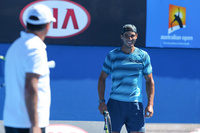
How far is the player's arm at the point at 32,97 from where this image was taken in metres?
2.54

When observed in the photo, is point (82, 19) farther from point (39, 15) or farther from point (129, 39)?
point (39, 15)

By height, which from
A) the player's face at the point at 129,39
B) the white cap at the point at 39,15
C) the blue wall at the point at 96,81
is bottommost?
the blue wall at the point at 96,81

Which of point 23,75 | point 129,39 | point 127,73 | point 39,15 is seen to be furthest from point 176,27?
point 23,75

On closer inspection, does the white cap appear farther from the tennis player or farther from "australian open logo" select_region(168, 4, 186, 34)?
"australian open logo" select_region(168, 4, 186, 34)

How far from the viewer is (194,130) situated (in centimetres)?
649

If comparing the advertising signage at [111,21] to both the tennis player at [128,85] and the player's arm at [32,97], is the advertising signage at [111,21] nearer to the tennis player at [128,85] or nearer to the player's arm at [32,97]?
the tennis player at [128,85]

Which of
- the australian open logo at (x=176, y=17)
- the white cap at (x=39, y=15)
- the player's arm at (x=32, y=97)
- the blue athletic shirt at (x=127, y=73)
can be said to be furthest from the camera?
the australian open logo at (x=176, y=17)

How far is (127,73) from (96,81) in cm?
194

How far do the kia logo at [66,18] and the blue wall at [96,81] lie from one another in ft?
0.82

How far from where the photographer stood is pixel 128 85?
445cm

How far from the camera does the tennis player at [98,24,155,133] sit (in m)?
4.46

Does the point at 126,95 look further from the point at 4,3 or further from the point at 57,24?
the point at 4,3

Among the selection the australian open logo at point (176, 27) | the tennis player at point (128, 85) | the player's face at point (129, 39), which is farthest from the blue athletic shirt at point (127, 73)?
the australian open logo at point (176, 27)

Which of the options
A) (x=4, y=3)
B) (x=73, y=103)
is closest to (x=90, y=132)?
(x=73, y=103)
